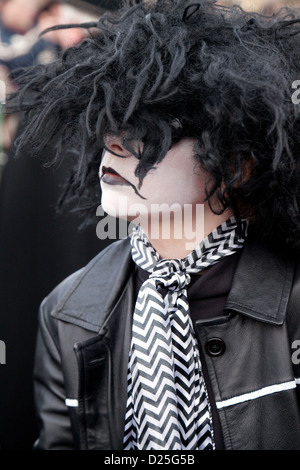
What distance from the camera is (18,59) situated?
5.37ft

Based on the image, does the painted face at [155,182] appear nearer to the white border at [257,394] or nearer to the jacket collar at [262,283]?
the jacket collar at [262,283]

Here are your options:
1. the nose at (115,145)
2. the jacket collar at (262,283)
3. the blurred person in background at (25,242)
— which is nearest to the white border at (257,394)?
the jacket collar at (262,283)

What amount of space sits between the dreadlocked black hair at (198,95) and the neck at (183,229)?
6 cm

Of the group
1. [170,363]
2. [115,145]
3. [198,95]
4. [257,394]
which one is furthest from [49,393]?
[198,95]

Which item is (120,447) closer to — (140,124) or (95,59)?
(140,124)

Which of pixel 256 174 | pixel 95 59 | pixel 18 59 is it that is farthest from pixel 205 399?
pixel 18 59

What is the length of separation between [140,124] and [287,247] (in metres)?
0.46

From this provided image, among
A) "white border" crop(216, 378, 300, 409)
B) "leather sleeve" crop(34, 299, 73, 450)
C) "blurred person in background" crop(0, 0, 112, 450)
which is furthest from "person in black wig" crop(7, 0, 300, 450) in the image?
"blurred person in background" crop(0, 0, 112, 450)

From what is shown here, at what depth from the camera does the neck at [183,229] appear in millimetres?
1283

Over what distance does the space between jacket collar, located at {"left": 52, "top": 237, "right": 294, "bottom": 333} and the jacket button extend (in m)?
0.07

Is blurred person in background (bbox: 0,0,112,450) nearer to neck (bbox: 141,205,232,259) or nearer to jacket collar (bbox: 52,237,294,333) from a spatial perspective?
jacket collar (bbox: 52,237,294,333)

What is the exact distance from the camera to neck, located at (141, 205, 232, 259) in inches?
50.5

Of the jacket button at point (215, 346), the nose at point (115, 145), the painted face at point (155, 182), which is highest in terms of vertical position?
the nose at point (115, 145)

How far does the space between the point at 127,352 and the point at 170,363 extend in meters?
0.16
